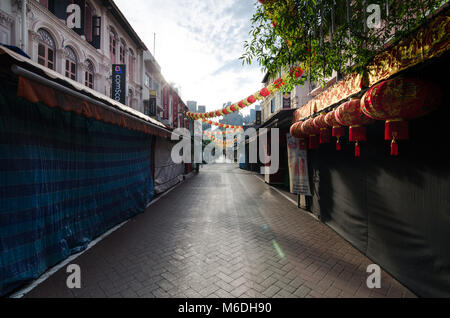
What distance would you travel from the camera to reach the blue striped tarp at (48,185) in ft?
10.2

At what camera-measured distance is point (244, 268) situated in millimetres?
3863

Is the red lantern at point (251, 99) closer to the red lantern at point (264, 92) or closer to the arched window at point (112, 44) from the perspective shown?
the red lantern at point (264, 92)

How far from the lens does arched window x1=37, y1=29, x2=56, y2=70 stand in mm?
7360

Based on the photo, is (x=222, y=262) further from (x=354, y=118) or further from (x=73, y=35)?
(x=73, y=35)

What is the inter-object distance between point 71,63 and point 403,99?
11935 millimetres

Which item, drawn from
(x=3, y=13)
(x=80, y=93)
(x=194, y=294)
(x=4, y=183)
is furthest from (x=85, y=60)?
(x=194, y=294)

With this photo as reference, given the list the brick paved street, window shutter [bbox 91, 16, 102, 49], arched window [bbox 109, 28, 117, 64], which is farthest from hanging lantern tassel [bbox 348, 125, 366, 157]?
arched window [bbox 109, 28, 117, 64]

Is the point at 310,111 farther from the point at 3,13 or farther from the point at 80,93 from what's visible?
the point at 3,13

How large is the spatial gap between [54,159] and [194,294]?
3.77 meters

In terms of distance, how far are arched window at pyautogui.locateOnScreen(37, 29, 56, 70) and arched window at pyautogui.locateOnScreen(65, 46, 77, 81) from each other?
62 cm

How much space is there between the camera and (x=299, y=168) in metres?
7.35

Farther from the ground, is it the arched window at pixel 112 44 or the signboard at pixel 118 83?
the arched window at pixel 112 44

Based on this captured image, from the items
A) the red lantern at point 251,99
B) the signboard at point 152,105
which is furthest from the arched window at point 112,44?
the red lantern at point 251,99

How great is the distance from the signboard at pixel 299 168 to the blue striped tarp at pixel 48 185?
629 cm
